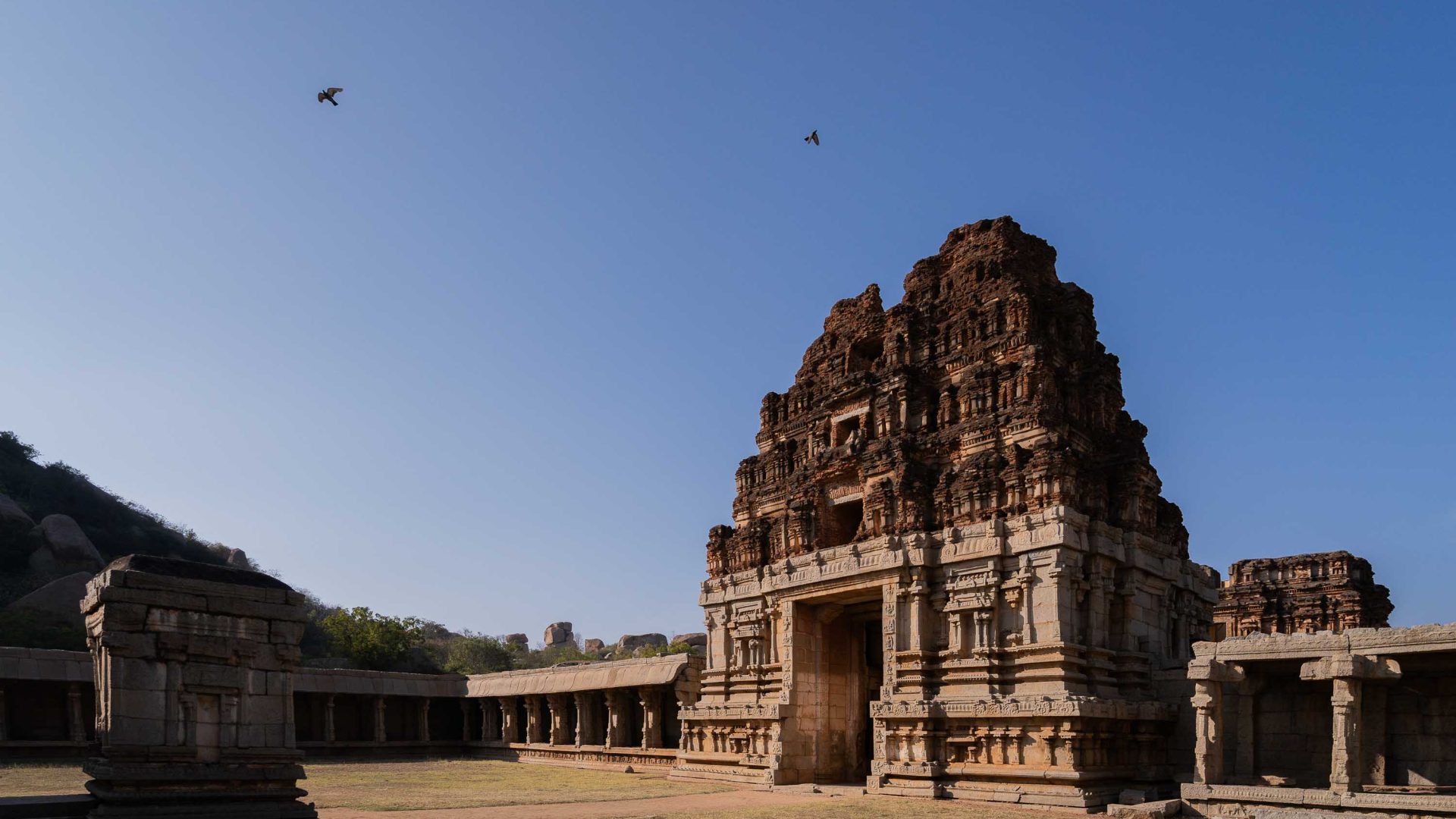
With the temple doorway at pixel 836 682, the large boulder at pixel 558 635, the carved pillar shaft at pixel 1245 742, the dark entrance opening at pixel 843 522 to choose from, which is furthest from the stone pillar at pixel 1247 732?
the large boulder at pixel 558 635

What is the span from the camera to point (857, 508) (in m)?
27.1

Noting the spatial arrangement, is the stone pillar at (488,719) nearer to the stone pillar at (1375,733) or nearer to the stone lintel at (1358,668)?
the stone pillar at (1375,733)

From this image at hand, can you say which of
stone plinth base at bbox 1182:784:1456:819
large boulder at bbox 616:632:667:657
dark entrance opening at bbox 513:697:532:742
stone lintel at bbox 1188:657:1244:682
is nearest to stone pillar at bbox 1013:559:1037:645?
stone lintel at bbox 1188:657:1244:682

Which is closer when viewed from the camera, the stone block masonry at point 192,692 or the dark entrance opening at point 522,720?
the stone block masonry at point 192,692

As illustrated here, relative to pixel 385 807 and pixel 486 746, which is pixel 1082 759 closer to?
pixel 385 807

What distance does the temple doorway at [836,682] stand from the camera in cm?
2516

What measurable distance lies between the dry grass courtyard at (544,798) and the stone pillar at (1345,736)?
4778 millimetres

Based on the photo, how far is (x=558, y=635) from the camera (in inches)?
4306

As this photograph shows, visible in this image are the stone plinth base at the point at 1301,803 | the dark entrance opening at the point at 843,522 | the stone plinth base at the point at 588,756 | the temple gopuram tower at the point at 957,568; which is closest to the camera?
the stone plinth base at the point at 1301,803

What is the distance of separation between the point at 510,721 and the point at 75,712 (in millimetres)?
13050

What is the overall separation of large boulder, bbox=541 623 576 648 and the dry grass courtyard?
82029 mm

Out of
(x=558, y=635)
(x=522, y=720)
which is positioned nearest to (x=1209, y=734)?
(x=522, y=720)

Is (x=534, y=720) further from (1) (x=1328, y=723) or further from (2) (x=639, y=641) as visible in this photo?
(2) (x=639, y=641)

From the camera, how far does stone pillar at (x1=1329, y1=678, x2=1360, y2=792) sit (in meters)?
15.4
